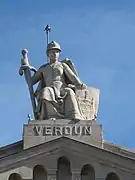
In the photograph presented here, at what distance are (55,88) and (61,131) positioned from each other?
224 cm

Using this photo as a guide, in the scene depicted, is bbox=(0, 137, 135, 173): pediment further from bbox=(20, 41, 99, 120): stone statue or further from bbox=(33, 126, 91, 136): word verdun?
bbox=(20, 41, 99, 120): stone statue

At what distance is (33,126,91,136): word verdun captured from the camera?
102 ft

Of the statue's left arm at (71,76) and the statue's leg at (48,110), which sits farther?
the statue's left arm at (71,76)

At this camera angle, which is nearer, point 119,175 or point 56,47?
point 119,175

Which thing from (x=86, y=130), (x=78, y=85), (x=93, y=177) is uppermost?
(x=78, y=85)

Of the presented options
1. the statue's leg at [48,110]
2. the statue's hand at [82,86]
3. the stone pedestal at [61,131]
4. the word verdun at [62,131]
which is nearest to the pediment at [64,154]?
the stone pedestal at [61,131]

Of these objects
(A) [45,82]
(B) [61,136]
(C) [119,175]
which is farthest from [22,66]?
(C) [119,175]

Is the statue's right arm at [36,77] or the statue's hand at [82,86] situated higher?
the statue's right arm at [36,77]

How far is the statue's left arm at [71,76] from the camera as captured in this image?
3275 centimetres

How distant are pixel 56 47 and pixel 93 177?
6.38 meters

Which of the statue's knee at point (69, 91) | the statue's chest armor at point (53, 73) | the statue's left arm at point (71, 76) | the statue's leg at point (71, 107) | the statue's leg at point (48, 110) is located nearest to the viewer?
the statue's leg at point (71, 107)

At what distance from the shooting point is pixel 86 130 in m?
31.0

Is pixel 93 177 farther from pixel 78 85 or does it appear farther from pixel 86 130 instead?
pixel 78 85

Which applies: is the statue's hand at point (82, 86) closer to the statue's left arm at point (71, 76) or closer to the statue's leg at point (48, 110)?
the statue's left arm at point (71, 76)
